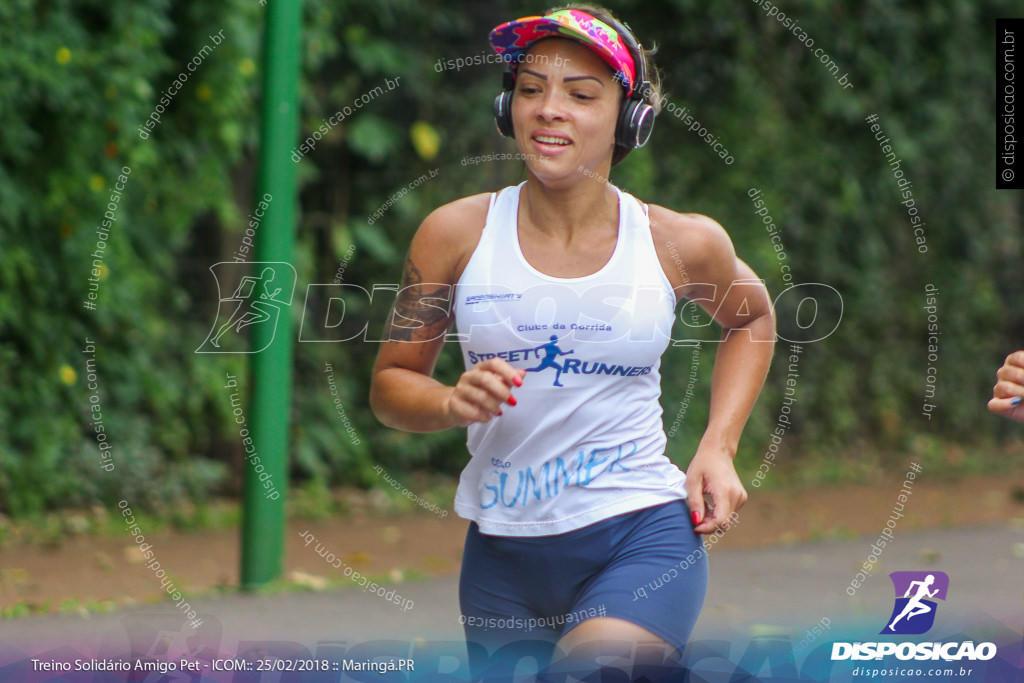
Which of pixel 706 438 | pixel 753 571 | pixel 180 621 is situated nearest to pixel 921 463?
pixel 753 571

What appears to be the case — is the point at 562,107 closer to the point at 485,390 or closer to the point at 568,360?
the point at 568,360

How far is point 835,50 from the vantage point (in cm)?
836

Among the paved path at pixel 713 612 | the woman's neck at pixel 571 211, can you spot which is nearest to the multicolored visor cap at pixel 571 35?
the woman's neck at pixel 571 211

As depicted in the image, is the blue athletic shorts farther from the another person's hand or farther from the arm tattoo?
the another person's hand

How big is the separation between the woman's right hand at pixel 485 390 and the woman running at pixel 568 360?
130 mm

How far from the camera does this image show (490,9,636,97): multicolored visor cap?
265 centimetres

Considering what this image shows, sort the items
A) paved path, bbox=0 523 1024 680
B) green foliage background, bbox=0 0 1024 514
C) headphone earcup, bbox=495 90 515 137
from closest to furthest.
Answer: headphone earcup, bbox=495 90 515 137
paved path, bbox=0 523 1024 680
green foliage background, bbox=0 0 1024 514

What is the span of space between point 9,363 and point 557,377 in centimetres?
385

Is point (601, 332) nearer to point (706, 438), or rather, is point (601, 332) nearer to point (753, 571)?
point (706, 438)

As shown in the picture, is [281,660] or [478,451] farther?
[281,660]

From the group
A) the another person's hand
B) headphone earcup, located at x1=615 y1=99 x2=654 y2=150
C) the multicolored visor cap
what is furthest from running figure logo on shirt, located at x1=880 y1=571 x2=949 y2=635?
the multicolored visor cap

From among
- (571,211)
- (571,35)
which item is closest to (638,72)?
(571,35)

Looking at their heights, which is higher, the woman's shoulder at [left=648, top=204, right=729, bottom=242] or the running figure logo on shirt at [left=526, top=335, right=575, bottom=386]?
the woman's shoulder at [left=648, top=204, right=729, bottom=242]

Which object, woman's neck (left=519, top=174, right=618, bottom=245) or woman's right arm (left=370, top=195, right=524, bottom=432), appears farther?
woman's neck (left=519, top=174, right=618, bottom=245)
